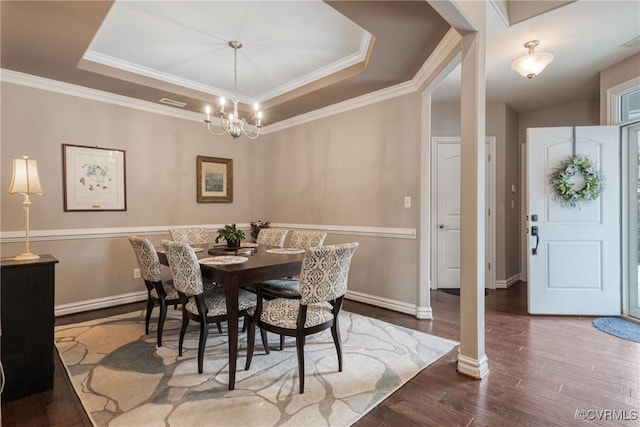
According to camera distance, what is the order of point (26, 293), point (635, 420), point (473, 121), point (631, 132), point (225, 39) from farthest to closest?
1. point (631, 132)
2. point (225, 39)
3. point (473, 121)
4. point (26, 293)
5. point (635, 420)

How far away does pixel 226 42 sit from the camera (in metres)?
3.00

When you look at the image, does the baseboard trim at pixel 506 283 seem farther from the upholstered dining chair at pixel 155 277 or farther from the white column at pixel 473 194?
the upholstered dining chair at pixel 155 277

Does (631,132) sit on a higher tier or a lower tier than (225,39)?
lower

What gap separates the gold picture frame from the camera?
4.59m

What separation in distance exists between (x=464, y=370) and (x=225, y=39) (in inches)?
134

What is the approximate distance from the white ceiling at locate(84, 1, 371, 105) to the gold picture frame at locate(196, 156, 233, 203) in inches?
43.2

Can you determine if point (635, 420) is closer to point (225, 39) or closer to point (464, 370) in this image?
point (464, 370)

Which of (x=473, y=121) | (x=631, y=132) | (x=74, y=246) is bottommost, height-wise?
(x=74, y=246)

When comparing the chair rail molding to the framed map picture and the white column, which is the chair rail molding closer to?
the framed map picture

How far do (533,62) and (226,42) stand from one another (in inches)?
113

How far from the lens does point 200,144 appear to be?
4.59m

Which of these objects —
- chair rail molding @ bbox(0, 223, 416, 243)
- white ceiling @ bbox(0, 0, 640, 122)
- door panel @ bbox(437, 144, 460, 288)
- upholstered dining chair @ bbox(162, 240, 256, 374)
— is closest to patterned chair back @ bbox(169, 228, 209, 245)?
chair rail molding @ bbox(0, 223, 416, 243)

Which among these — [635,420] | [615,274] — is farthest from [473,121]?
[615,274]

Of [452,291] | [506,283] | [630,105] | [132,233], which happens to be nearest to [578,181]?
[630,105]
